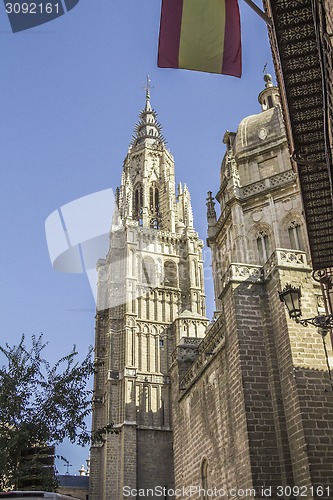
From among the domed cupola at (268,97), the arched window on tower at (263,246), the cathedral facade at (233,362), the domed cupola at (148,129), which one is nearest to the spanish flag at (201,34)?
the cathedral facade at (233,362)

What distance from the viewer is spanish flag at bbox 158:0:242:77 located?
754 centimetres

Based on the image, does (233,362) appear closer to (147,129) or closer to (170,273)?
(170,273)

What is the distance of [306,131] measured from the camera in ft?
28.3

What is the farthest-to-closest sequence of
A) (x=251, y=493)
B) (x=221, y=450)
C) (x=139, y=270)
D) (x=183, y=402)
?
(x=139, y=270), (x=183, y=402), (x=221, y=450), (x=251, y=493)

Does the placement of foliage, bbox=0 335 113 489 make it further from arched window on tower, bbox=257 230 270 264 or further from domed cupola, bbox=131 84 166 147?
domed cupola, bbox=131 84 166 147

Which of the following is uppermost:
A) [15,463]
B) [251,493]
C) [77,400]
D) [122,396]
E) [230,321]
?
[122,396]

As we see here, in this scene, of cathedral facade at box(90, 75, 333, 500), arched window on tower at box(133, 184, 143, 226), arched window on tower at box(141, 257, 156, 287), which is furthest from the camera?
arched window on tower at box(133, 184, 143, 226)

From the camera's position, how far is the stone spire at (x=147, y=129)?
6488 cm

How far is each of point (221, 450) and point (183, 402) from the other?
15.9 ft

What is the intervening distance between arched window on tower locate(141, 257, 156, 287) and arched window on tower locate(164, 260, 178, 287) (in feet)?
4.89

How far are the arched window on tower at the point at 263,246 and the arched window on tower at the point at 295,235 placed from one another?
0.99 meters

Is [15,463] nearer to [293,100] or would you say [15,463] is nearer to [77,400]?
[77,400]

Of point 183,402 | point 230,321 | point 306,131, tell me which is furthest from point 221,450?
point 306,131

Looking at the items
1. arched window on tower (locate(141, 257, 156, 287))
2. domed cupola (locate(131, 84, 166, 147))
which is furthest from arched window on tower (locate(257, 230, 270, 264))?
domed cupola (locate(131, 84, 166, 147))
